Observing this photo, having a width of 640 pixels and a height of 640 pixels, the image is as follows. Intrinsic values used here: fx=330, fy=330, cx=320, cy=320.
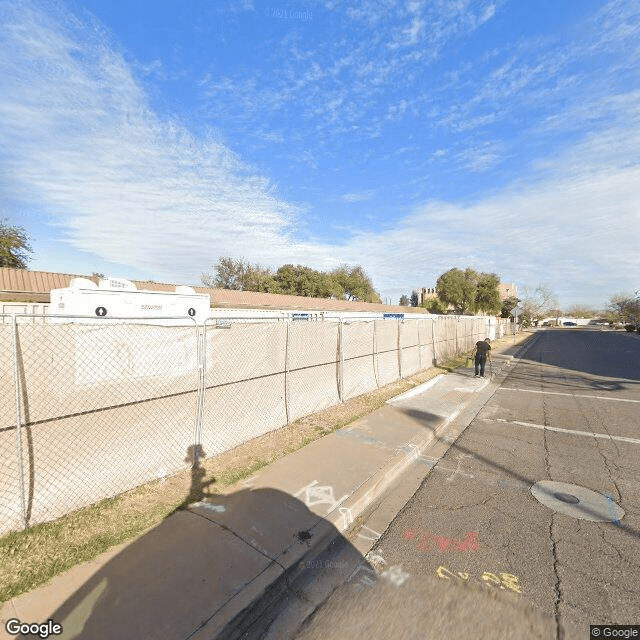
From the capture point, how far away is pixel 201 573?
2.79 metres

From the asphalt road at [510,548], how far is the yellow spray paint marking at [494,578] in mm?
10

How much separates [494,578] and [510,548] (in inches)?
20.8

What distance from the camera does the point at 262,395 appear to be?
5.95m

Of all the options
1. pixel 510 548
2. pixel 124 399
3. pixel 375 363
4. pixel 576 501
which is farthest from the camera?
pixel 375 363

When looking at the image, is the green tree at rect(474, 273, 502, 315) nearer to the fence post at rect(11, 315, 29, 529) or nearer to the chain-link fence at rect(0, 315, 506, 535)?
the chain-link fence at rect(0, 315, 506, 535)

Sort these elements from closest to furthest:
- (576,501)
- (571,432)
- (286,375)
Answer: (576,501) < (286,375) < (571,432)

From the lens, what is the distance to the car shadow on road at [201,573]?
2357 millimetres

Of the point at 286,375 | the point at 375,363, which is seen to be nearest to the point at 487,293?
the point at 375,363

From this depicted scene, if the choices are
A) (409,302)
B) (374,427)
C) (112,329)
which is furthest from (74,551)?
(409,302)

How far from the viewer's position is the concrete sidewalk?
2387 millimetres

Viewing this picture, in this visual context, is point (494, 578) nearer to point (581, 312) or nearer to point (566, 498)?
point (566, 498)

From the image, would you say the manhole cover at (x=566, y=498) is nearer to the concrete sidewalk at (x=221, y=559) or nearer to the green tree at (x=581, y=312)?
the concrete sidewalk at (x=221, y=559)

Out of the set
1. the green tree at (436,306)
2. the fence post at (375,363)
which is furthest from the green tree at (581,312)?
the fence post at (375,363)

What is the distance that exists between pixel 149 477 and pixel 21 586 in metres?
1.69
